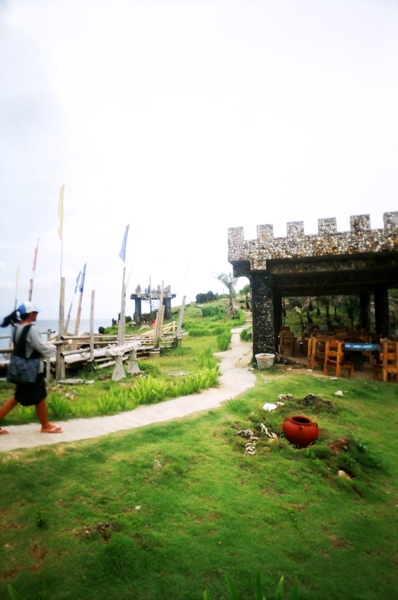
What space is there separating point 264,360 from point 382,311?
7358mm

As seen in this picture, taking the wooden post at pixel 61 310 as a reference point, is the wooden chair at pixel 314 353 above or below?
below

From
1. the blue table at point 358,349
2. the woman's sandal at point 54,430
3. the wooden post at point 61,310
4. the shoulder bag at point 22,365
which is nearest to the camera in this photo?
the shoulder bag at point 22,365

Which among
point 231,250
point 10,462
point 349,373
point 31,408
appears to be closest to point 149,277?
point 231,250

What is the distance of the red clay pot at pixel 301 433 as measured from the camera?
180 inches

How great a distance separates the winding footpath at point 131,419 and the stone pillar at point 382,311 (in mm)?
7718

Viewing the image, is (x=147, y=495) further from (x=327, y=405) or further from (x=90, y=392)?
→ (x=90, y=392)

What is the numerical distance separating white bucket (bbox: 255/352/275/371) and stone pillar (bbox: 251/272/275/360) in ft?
1.01

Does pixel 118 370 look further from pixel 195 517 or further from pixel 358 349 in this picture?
pixel 358 349

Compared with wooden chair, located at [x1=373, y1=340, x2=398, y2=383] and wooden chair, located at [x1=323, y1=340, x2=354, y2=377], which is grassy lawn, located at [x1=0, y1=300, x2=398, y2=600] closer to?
Answer: wooden chair, located at [x1=323, y1=340, x2=354, y2=377]

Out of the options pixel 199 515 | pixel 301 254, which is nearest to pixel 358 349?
pixel 301 254

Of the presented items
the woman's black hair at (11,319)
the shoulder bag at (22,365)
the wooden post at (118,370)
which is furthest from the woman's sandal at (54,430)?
the wooden post at (118,370)

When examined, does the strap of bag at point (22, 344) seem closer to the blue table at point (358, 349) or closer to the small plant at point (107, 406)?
the small plant at point (107, 406)

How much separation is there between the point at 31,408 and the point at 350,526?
4.96 m

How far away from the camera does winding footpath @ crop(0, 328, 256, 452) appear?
423 cm
